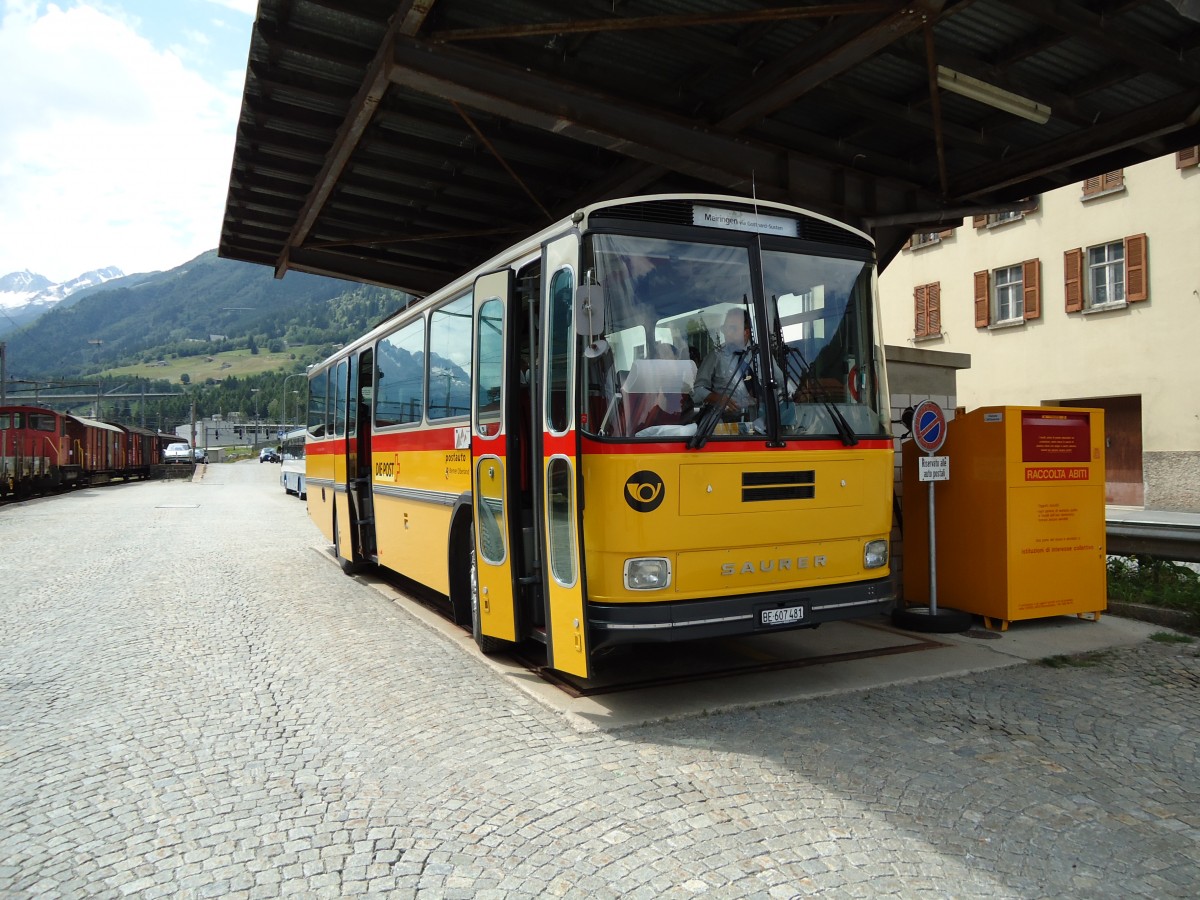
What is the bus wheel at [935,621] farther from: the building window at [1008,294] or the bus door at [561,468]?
the building window at [1008,294]

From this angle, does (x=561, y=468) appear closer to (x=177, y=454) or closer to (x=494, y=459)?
(x=494, y=459)

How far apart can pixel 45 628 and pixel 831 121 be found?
361 inches

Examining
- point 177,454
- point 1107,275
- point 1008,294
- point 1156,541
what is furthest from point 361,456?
point 177,454

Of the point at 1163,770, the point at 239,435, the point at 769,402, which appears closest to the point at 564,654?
the point at 769,402

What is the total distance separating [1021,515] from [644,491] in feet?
13.9

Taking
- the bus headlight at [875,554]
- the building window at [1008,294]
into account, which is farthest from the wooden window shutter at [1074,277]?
the bus headlight at [875,554]

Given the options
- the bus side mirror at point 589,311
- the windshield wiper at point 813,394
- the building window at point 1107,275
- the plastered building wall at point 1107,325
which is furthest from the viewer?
the building window at point 1107,275

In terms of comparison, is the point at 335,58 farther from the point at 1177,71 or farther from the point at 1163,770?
the point at 1163,770

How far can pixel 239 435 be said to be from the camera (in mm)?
136625

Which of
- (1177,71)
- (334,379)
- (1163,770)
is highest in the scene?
(1177,71)

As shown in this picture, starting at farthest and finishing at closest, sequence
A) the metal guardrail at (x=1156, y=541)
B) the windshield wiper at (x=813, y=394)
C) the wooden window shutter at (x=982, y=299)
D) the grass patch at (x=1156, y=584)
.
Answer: the wooden window shutter at (x=982, y=299)
the grass patch at (x=1156, y=584)
the metal guardrail at (x=1156, y=541)
the windshield wiper at (x=813, y=394)

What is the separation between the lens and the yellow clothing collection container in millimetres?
8133

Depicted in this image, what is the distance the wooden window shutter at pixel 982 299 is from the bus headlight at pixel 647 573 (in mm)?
25235

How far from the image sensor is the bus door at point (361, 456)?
11.7 metres
